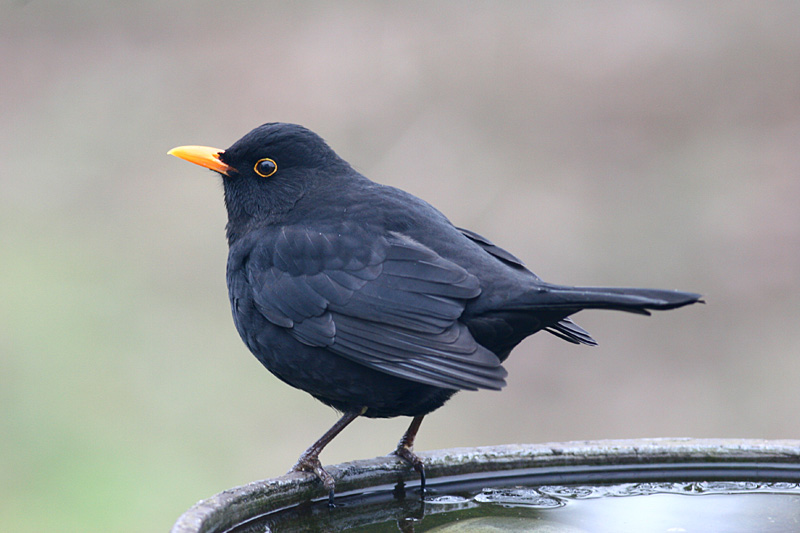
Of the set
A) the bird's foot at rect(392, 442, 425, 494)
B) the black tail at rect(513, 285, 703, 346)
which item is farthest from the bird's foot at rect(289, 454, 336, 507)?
the black tail at rect(513, 285, 703, 346)

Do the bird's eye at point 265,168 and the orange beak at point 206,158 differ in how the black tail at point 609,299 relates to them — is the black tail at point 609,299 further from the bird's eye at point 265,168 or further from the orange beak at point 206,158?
the orange beak at point 206,158

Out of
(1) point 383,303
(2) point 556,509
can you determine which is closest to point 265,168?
(1) point 383,303

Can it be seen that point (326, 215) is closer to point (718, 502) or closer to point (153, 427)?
point (718, 502)

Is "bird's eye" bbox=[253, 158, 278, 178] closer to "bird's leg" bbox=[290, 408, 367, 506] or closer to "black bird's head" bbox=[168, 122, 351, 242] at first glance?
"black bird's head" bbox=[168, 122, 351, 242]

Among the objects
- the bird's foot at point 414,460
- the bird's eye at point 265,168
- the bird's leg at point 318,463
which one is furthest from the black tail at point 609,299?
the bird's eye at point 265,168

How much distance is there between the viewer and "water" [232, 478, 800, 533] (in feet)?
Answer: 10.2

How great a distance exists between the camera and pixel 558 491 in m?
3.49

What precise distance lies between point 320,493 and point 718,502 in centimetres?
139

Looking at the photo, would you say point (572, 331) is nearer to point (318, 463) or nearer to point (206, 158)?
point (318, 463)

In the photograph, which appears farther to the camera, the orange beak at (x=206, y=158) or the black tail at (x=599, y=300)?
the orange beak at (x=206, y=158)

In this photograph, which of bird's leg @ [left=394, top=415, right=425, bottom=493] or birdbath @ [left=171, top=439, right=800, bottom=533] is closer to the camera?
birdbath @ [left=171, top=439, right=800, bottom=533]

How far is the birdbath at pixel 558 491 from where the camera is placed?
3152mm

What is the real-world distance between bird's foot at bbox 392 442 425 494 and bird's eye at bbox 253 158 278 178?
135 centimetres

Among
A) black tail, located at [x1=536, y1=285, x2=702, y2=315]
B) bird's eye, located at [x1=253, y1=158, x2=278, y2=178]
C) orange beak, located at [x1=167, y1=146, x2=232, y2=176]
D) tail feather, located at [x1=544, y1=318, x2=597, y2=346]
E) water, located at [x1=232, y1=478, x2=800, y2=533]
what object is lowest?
water, located at [x1=232, y1=478, x2=800, y2=533]
